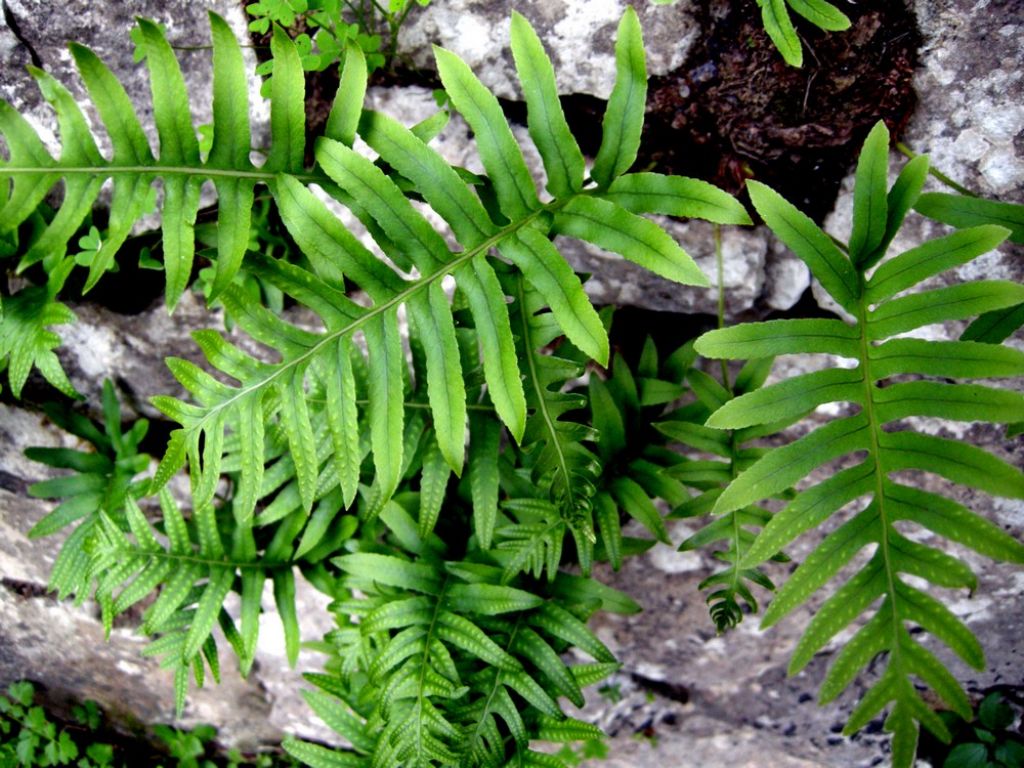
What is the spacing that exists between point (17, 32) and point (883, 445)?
2.94m

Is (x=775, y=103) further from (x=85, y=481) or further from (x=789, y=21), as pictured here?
(x=85, y=481)

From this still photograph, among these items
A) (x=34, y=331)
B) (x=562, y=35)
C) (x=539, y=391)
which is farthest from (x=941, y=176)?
(x=34, y=331)

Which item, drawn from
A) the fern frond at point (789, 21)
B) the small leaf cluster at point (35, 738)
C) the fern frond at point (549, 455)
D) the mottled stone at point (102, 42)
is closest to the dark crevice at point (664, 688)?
the fern frond at point (549, 455)

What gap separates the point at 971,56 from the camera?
2223 mm

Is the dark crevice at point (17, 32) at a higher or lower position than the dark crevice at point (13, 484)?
higher

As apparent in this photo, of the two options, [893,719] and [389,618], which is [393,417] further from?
[893,719]

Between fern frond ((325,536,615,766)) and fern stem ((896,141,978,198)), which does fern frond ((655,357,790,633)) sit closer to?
fern frond ((325,536,615,766))

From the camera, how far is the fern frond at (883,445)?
1703mm

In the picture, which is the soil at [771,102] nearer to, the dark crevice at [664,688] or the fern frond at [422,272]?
the fern frond at [422,272]

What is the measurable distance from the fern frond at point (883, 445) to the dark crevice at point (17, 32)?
2.38 meters

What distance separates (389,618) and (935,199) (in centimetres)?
198

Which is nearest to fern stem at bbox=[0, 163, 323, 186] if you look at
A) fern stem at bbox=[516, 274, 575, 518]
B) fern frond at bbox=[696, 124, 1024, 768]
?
fern stem at bbox=[516, 274, 575, 518]

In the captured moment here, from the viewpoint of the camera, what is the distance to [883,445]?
1876mm

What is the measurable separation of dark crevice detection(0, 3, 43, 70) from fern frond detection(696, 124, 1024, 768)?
2.38m
